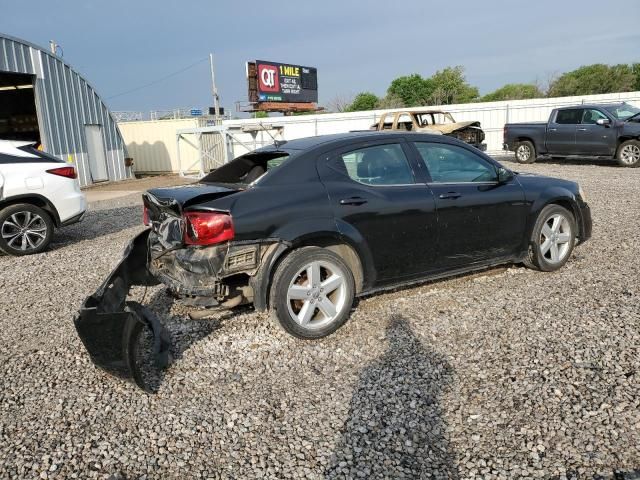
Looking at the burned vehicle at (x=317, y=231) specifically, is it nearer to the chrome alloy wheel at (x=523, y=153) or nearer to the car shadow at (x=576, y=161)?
the chrome alloy wheel at (x=523, y=153)

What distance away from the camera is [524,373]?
338cm

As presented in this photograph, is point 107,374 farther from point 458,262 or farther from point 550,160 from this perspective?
point 550,160

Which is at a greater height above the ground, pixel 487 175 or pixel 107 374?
pixel 487 175

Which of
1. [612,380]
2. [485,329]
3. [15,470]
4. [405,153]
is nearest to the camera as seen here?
[15,470]

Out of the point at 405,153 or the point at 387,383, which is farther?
the point at 405,153

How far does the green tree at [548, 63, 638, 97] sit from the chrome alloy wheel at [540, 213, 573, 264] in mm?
46145

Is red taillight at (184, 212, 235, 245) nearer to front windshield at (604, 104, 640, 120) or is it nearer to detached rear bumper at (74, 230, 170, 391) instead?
detached rear bumper at (74, 230, 170, 391)

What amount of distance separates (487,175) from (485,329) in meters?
1.63

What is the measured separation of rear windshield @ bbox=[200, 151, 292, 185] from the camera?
4.39 m

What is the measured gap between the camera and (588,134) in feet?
52.5

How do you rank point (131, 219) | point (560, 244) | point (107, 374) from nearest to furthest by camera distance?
1. point (107, 374)
2. point (560, 244)
3. point (131, 219)

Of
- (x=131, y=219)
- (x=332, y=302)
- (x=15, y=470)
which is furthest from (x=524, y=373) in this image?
(x=131, y=219)

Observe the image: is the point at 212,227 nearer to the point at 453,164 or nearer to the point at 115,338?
the point at 115,338

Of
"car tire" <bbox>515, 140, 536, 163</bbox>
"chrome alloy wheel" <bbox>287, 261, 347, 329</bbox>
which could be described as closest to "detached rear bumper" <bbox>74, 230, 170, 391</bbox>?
"chrome alloy wheel" <bbox>287, 261, 347, 329</bbox>
